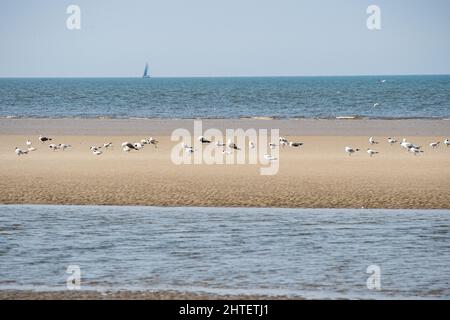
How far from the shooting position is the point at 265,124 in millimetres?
45094

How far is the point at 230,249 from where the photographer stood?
13.8 m

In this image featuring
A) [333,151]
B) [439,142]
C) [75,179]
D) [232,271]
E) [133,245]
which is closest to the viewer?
[232,271]

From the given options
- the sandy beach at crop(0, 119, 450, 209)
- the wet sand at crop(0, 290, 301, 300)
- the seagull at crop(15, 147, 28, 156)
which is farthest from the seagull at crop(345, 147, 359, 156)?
the wet sand at crop(0, 290, 301, 300)

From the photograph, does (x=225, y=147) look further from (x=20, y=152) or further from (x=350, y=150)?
(x=20, y=152)

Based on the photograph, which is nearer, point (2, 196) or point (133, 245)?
point (133, 245)

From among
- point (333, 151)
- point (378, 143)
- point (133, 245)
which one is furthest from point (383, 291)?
point (378, 143)

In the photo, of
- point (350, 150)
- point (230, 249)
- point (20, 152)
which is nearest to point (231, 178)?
point (350, 150)

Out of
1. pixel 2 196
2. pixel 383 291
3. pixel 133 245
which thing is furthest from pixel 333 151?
pixel 383 291

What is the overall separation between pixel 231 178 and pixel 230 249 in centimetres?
852

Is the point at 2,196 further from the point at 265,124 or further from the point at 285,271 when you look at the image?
the point at 265,124

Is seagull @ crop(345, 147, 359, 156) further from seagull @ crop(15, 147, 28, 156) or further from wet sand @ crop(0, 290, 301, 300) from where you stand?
wet sand @ crop(0, 290, 301, 300)
